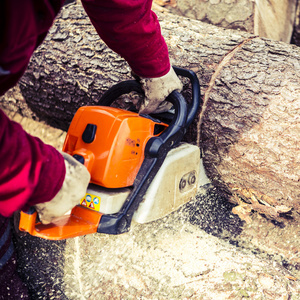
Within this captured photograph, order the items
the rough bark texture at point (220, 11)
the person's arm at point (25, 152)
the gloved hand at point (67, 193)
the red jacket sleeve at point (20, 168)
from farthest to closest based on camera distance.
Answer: the rough bark texture at point (220, 11) < the gloved hand at point (67, 193) < the red jacket sleeve at point (20, 168) < the person's arm at point (25, 152)

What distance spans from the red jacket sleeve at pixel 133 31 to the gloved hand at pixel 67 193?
22.9 inches

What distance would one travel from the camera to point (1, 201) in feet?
3.33

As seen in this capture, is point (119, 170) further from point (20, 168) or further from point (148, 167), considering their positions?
point (20, 168)

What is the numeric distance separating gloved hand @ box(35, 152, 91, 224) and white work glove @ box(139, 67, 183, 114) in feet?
1.96

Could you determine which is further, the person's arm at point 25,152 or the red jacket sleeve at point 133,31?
the red jacket sleeve at point 133,31

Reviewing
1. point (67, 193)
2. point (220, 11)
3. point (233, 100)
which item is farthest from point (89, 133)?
point (220, 11)

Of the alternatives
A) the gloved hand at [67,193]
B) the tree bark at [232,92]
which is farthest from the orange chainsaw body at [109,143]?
the tree bark at [232,92]

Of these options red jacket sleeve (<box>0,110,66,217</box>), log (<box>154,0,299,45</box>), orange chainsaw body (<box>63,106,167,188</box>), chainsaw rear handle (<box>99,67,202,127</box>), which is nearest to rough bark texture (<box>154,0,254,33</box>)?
log (<box>154,0,299,45</box>)

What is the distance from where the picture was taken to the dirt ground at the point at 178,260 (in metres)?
1.69

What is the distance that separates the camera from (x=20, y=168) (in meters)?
0.99

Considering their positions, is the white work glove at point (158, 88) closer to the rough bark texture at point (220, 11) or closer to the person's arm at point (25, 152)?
the person's arm at point (25, 152)

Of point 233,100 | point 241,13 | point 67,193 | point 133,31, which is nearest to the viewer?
point 67,193

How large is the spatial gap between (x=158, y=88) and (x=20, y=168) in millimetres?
866

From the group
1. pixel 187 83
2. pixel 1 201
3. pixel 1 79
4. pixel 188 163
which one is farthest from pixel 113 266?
pixel 1 79
